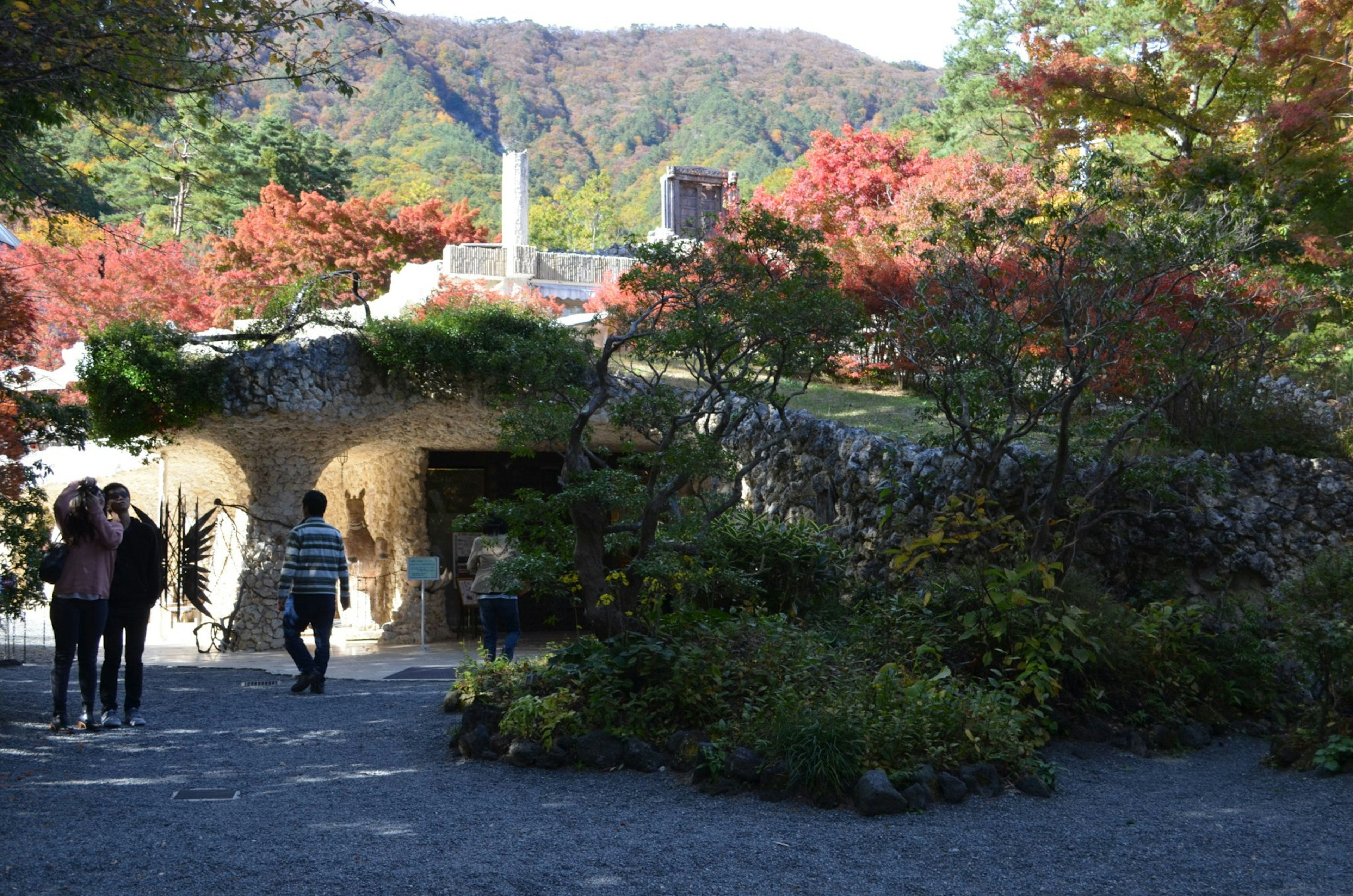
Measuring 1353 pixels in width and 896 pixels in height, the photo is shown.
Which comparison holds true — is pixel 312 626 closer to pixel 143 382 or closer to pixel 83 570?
pixel 83 570

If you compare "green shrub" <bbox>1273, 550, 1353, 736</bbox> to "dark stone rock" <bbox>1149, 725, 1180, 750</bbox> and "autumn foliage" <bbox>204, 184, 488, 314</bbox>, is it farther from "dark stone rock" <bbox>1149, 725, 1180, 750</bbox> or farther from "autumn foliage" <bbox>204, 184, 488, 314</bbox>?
"autumn foliage" <bbox>204, 184, 488, 314</bbox>

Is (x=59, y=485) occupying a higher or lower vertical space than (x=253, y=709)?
higher

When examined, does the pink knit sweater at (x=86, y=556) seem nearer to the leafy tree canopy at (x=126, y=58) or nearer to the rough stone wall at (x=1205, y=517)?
the leafy tree canopy at (x=126, y=58)

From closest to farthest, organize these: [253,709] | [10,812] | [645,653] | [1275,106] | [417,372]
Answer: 1. [10,812]
2. [645,653]
3. [253,709]
4. [1275,106]
5. [417,372]

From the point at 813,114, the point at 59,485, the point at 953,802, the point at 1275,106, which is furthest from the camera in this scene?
the point at 813,114

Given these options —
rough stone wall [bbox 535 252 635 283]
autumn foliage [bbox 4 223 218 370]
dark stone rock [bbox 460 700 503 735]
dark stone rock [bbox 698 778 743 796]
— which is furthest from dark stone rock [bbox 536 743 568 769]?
rough stone wall [bbox 535 252 635 283]

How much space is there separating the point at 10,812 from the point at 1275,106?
39.5 ft

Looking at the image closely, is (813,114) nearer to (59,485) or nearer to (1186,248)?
(59,485)

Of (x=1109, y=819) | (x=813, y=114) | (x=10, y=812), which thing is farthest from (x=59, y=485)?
(x=813, y=114)

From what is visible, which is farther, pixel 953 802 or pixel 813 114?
pixel 813 114

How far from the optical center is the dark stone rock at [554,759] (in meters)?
5.91

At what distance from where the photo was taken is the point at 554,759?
19.4ft

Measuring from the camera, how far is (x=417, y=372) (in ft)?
40.1

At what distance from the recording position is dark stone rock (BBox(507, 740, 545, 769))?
19.5ft
